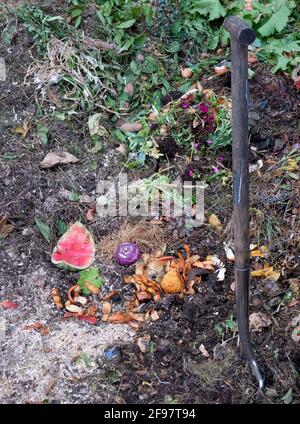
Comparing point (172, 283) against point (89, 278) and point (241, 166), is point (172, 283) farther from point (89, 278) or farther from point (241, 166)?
point (241, 166)

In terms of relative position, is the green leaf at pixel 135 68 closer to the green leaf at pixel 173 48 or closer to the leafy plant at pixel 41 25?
the green leaf at pixel 173 48

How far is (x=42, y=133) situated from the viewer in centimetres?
430

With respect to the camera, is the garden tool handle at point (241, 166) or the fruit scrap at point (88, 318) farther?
the fruit scrap at point (88, 318)

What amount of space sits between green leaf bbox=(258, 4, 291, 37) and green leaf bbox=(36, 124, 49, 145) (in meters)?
1.71

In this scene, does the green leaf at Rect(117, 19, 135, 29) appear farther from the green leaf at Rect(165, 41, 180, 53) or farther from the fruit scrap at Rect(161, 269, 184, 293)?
the fruit scrap at Rect(161, 269, 184, 293)

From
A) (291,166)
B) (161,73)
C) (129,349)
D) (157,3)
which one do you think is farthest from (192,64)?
(129,349)

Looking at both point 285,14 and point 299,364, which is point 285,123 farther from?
point 299,364

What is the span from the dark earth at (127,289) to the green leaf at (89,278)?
0.05 m

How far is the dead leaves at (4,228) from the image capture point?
3926 mm

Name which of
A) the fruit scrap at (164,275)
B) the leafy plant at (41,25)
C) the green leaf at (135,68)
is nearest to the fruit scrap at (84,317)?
the fruit scrap at (164,275)

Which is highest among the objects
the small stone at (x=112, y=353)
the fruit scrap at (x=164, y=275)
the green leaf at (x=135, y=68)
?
the green leaf at (x=135, y=68)

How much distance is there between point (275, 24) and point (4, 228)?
241 centimetres

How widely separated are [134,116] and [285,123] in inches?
42.1

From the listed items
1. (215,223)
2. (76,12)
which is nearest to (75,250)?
(215,223)
